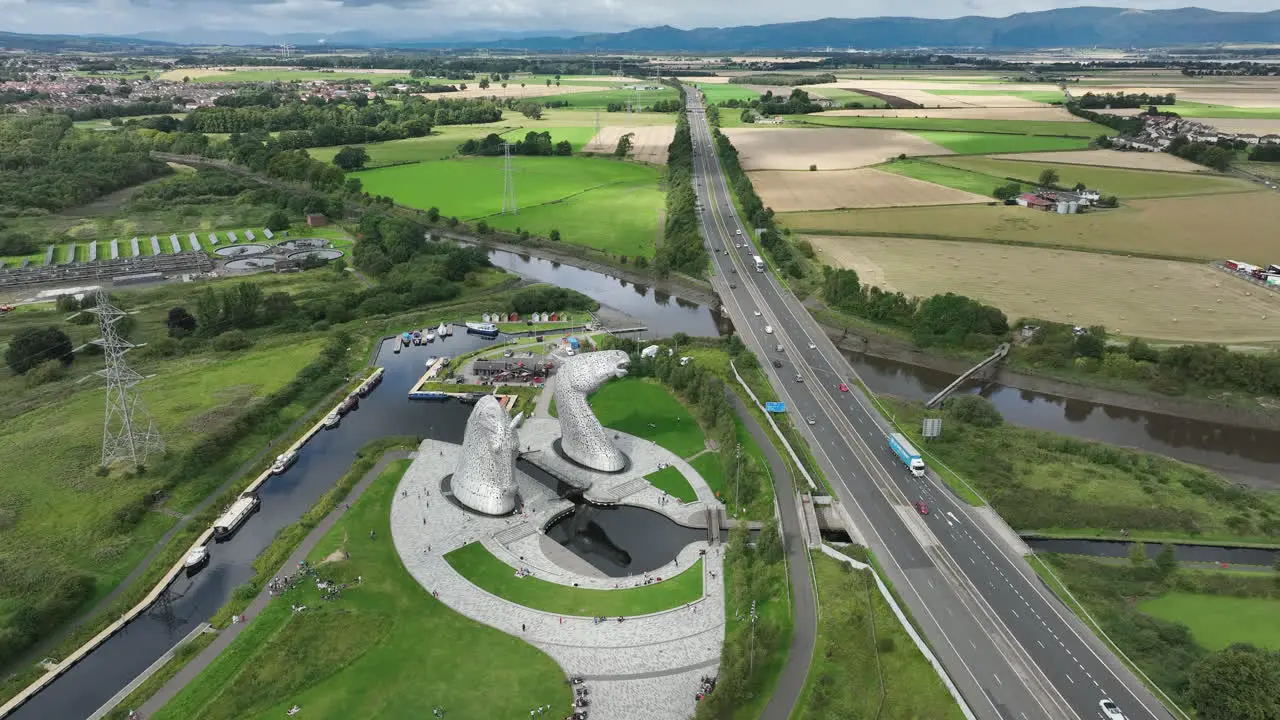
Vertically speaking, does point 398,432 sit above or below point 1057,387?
below

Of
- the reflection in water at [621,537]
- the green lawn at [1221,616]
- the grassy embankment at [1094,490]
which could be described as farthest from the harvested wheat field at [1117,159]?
the reflection in water at [621,537]

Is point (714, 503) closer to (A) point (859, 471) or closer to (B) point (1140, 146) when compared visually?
(A) point (859, 471)

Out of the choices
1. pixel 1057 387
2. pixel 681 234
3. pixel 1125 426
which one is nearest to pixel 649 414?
pixel 1057 387

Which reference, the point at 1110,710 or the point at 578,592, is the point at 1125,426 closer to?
the point at 1110,710

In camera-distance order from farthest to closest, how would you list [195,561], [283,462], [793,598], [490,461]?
[283,462] < [490,461] < [195,561] < [793,598]

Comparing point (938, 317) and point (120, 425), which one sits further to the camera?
point (938, 317)

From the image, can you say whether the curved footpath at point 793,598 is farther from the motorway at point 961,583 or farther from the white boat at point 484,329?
the white boat at point 484,329
